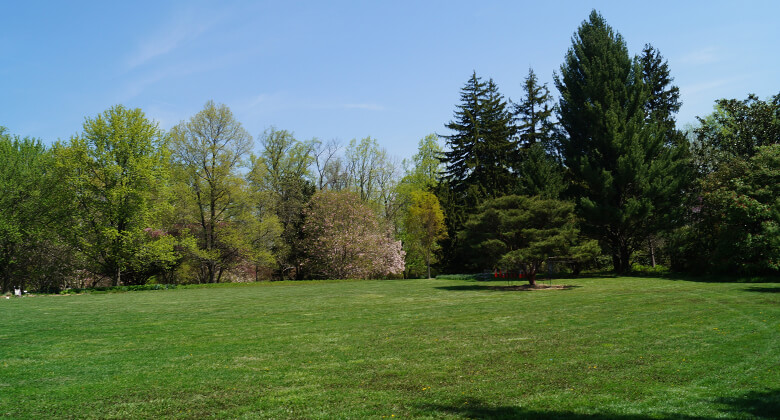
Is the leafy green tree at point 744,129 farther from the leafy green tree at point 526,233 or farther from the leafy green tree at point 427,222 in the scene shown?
the leafy green tree at point 427,222

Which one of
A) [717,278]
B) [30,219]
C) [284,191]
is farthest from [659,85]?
[30,219]

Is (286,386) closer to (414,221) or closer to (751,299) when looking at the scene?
(751,299)

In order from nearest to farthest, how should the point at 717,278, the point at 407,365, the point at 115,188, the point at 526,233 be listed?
1. the point at 407,365
2. the point at 526,233
3. the point at 717,278
4. the point at 115,188

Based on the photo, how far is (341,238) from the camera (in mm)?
38094

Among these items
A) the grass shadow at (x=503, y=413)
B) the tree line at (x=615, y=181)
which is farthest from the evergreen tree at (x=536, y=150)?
the grass shadow at (x=503, y=413)

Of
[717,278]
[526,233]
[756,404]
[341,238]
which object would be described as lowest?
[717,278]

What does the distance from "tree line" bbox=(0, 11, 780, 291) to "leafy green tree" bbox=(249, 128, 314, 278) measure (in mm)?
252

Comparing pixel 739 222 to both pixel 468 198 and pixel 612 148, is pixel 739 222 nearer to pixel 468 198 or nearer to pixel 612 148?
pixel 612 148

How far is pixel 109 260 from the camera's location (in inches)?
1252

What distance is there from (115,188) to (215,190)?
7.86m

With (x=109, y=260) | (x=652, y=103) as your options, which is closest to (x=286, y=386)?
(x=109, y=260)

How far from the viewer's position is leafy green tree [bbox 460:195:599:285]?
22562 mm

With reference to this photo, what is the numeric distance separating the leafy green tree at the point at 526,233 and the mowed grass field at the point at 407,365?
9.27 meters

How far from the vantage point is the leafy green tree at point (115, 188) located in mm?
30812
